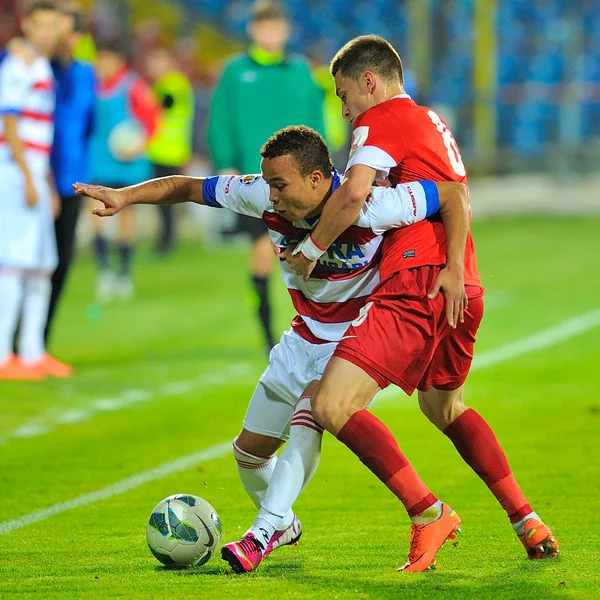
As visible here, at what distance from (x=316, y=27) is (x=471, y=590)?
24.8m

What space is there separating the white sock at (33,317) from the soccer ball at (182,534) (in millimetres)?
4882

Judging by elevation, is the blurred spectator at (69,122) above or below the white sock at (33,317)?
above

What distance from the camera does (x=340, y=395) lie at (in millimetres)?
4387

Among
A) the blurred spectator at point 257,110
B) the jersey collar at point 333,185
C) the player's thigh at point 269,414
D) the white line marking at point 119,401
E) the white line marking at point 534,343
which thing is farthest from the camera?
the blurred spectator at point 257,110

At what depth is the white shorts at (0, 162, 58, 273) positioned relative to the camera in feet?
30.6

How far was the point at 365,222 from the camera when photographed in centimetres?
451

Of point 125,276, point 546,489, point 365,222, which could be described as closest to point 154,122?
point 125,276

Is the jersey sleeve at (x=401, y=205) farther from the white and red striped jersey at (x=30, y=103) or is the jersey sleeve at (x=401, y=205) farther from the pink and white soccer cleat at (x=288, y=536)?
the white and red striped jersey at (x=30, y=103)

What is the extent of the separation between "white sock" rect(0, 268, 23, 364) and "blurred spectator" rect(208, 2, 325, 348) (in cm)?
172

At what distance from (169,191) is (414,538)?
1.57m

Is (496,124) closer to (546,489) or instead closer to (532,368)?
(532,368)

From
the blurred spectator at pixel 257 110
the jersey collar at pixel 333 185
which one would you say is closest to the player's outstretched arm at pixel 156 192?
the jersey collar at pixel 333 185

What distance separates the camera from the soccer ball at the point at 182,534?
15.2 feet

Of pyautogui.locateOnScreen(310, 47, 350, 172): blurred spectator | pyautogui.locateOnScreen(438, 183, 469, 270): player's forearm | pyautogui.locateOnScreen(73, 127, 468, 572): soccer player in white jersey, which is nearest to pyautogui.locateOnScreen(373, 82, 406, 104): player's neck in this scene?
pyautogui.locateOnScreen(73, 127, 468, 572): soccer player in white jersey
